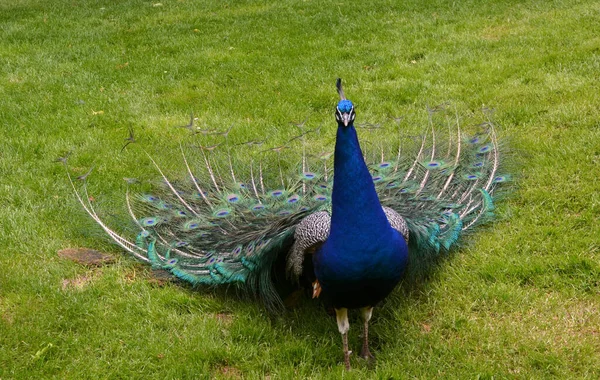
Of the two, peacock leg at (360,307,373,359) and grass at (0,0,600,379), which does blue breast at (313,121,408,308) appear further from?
grass at (0,0,600,379)

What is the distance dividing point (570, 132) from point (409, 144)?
1302mm

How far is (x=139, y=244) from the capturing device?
3562 millimetres

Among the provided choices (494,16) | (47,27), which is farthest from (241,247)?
(47,27)

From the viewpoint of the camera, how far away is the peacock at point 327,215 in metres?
2.52

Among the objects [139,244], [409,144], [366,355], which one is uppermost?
[409,144]

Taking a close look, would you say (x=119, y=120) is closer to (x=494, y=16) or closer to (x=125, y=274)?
(x=125, y=274)

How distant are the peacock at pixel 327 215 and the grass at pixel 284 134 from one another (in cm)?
20

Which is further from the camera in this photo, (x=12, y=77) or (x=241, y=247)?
(x=12, y=77)

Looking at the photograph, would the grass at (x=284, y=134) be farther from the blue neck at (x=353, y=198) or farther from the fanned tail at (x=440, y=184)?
the blue neck at (x=353, y=198)

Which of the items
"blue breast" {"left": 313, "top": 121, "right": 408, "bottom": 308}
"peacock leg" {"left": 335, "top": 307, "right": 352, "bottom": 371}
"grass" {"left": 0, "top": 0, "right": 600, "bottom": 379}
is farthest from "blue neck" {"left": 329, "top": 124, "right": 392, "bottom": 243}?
"grass" {"left": 0, "top": 0, "right": 600, "bottom": 379}

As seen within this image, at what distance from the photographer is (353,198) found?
2.50 m

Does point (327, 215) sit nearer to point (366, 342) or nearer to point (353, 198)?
point (353, 198)

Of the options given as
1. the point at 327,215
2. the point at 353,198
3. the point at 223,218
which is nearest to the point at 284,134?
the point at 223,218

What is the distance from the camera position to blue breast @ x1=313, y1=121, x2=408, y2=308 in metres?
2.49
